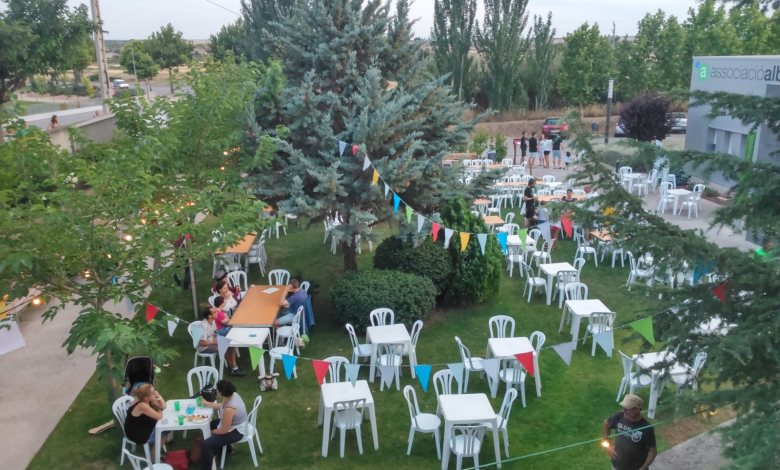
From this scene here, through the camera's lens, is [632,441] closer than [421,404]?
Yes

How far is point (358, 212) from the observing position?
35.0ft

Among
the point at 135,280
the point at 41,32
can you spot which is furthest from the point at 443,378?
the point at 41,32

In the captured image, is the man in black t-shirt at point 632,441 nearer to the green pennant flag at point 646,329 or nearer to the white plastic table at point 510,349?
A: the green pennant flag at point 646,329

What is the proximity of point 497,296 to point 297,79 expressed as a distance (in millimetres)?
5694

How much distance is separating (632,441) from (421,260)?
19.0 ft

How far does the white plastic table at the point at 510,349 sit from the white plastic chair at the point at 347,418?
208 centimetres

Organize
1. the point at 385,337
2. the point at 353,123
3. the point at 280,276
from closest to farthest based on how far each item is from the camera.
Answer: the point at 385,337 → the point at 353,123 → the point at 280,276

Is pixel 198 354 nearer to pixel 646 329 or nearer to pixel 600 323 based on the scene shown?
pixel 600 323

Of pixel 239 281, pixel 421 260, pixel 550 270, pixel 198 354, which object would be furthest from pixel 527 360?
pixel 239 281

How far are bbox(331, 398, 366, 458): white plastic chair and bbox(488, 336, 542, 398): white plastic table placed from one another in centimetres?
208

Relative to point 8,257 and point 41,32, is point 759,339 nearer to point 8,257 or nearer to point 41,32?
point 8,257

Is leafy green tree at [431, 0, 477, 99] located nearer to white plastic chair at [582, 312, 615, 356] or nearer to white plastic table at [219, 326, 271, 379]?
white plastic chair at [582, 312, 615, 356]

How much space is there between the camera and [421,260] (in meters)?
11.4

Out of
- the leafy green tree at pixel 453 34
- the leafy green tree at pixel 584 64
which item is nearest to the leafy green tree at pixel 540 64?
the leafy green tree at pixel 584 64
